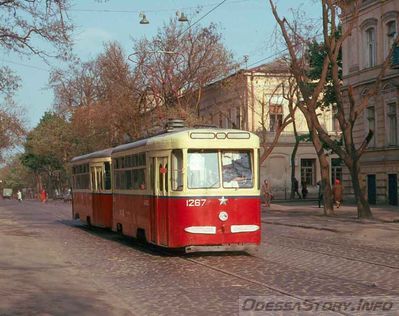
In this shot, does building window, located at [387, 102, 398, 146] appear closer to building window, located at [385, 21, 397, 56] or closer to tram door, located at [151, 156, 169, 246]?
building window, located at [385, 21, 397, 56]

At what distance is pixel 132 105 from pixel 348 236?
102 ft

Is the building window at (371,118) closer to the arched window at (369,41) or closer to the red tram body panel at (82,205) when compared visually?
the arched window at (369,41)

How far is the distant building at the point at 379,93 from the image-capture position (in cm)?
3862

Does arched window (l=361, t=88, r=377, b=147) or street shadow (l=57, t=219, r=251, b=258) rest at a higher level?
arched window (l=361, t=88, r=377, b=147)

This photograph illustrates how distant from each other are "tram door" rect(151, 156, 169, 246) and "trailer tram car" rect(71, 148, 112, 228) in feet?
18.6

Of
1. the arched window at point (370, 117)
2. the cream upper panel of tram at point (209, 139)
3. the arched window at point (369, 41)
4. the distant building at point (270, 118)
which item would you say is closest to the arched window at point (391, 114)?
the arched window at point (370, 117)

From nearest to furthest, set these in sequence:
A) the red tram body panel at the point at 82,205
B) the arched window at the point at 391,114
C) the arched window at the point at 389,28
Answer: the red tram body panel at the point at 82,205 < the arched window at the point at 389,28 < the arched window at the point at 391,114

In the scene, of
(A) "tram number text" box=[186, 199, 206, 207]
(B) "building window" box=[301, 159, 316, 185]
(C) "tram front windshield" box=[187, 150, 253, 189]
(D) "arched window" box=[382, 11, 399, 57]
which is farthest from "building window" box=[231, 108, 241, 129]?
(A) "tram number text" box=[186, 199, 206, 207]

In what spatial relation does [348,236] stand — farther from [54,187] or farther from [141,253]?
[54,187]

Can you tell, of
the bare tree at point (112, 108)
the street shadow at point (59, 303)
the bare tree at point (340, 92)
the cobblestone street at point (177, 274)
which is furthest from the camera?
the bare tree at point (112, 108)

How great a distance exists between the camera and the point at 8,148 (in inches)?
2808

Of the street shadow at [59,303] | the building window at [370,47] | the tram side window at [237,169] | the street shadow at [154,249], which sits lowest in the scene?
the street shadow at [154,249]

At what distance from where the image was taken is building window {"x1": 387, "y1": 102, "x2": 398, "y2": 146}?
128ft

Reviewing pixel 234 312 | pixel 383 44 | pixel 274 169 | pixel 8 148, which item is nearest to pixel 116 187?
pixel 234 312
